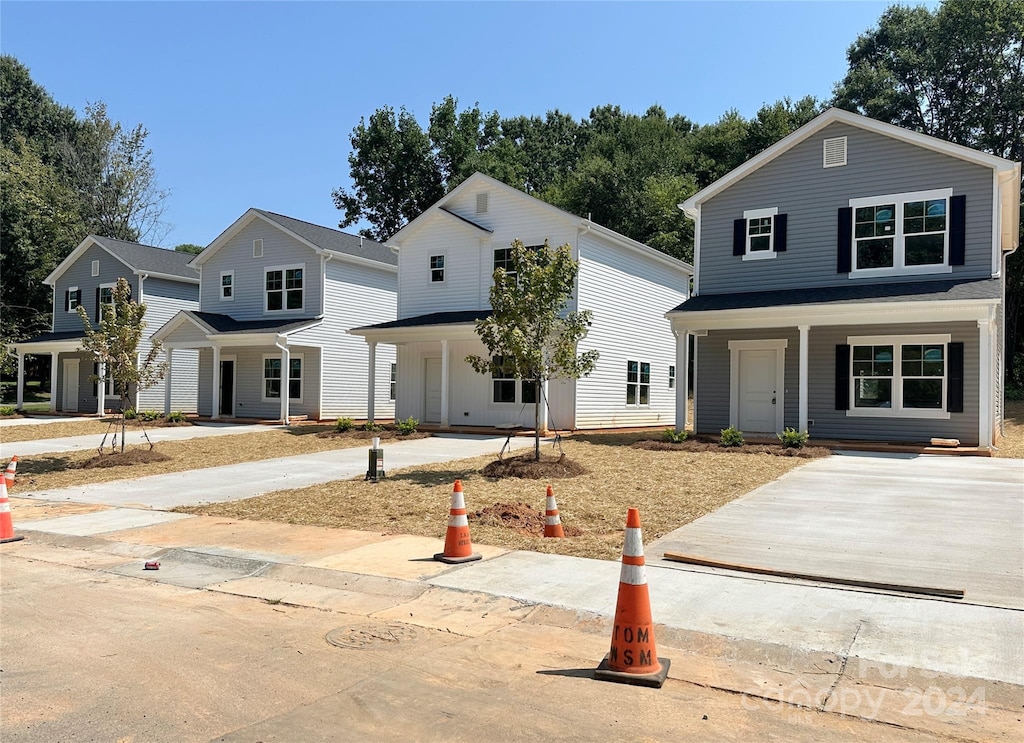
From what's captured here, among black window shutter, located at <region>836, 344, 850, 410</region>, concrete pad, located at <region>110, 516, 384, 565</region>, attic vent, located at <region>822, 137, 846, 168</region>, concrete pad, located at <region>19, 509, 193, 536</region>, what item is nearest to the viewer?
concrete pad, located at <region>110, 516, 384, 565</region>

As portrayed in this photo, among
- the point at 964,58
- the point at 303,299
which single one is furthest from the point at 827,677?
the point at 964,58

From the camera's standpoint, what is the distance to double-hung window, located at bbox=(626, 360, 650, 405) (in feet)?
84.8

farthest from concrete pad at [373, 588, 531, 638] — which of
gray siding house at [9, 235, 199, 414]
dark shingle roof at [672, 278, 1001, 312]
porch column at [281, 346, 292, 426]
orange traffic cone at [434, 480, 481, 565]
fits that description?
gray siding house at [9, 235, 199, 414]

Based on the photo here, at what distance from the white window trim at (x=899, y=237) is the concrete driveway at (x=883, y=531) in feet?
19.4

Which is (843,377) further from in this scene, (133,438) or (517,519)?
(133,438)

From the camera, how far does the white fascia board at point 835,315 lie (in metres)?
16.1

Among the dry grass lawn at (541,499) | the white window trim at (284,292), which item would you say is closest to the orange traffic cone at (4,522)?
the dry grass lawn at (541,499)

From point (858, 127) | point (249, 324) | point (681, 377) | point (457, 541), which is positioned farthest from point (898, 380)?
point (249, 324)

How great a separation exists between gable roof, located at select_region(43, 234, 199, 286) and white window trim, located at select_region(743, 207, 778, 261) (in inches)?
956

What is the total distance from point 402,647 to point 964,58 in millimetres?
40567

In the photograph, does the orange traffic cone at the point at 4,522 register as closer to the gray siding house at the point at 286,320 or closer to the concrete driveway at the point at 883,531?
the concrete driveway at the point at 883,531

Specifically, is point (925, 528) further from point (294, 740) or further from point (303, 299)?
point (303, 299)

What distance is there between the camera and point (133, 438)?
74.7ft

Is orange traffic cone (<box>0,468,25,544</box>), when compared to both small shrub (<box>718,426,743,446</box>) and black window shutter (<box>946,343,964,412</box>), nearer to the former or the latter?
small shrub (<box>718,426,743,446</box>)
